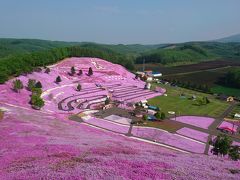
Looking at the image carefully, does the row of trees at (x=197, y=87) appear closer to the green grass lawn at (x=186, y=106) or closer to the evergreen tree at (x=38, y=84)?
the green grass lawn at (x=186, y=106)

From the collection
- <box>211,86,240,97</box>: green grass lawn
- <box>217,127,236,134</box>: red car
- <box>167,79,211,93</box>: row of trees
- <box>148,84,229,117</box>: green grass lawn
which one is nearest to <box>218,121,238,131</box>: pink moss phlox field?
<box>217,127,236,134</box>: red car

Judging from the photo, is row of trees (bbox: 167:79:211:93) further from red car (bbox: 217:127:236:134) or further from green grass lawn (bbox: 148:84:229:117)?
red car (bbox: 217:127:236:134)

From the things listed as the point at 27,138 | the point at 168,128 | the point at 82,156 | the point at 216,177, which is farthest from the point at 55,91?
the point at 216,177

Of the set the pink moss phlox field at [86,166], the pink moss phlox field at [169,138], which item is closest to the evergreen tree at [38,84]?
the pink moss phlox field at [169,138]

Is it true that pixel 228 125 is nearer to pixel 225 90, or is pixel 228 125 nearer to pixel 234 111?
pixel 234 111

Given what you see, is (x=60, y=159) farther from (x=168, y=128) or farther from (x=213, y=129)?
(x=213, y=129)

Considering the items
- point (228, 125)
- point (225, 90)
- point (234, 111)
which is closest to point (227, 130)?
point (228, 125)
